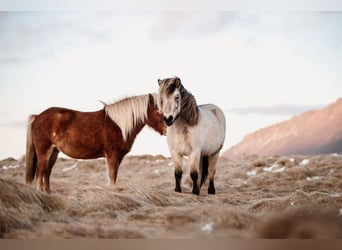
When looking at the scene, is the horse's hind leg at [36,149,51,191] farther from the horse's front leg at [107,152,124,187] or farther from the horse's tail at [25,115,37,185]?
the horse's front leg at [107,152,124,187]

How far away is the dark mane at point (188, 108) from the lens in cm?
404

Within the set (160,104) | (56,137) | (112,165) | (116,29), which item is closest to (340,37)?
(160,104)

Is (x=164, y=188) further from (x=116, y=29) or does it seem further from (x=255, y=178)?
(x=116, y=29)

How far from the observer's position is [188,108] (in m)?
4.06

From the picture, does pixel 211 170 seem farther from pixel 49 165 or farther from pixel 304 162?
pixel 49 165

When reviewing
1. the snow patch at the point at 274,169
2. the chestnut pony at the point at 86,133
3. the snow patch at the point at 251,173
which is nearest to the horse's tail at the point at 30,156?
the chestnut pony at the point at 86,133

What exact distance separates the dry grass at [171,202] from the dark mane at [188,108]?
0.46m

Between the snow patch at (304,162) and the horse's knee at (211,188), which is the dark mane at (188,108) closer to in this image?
the horse's knee at (211,188)

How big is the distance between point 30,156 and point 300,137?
2251 mm

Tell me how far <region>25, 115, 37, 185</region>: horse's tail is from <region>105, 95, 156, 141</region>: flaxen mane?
0.64 metres

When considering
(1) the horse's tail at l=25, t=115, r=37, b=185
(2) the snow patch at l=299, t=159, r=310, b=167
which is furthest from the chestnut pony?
(2) the snow patch at l=299, t=159, r=310, b=167

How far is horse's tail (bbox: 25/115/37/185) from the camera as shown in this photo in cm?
410

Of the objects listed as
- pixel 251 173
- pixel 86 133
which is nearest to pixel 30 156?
pixel 86 133

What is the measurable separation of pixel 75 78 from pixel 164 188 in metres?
1.18
